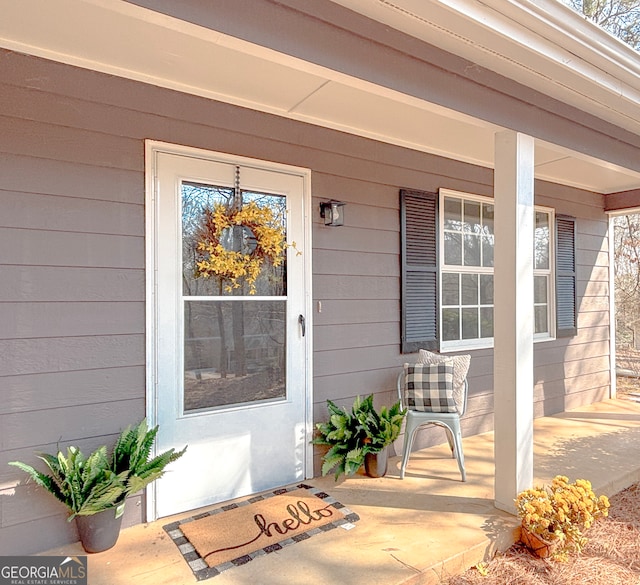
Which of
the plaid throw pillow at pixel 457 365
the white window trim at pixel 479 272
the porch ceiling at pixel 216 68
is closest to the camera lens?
the porch ceiling at pixel 216 68

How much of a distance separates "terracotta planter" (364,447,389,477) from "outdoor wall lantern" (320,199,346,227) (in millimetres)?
1556

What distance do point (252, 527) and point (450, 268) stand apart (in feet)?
8.34

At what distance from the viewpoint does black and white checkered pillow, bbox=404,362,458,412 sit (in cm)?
288

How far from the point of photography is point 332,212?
2914 millimetres

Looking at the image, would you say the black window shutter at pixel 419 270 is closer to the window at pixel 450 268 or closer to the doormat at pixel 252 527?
the window at pixel 450 268

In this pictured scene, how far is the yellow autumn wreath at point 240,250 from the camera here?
2.52m

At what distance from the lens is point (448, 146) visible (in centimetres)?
342

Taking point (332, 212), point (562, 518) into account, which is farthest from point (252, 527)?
point (332, 212)

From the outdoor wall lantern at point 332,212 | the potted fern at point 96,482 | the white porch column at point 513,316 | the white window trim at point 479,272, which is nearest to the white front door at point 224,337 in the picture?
the outdoor wall lantern at point 332,212

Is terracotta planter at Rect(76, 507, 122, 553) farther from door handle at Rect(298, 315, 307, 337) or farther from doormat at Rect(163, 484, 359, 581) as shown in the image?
door handle at Rect(298, 315, 307, 337)

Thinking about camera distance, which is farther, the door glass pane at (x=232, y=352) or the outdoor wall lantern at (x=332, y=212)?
the outdoor wall lantern at (x=332, y=212)

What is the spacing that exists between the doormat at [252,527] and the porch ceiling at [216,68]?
214cm

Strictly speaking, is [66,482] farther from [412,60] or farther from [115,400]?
[412,60]

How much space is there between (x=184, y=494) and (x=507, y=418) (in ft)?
6.03
